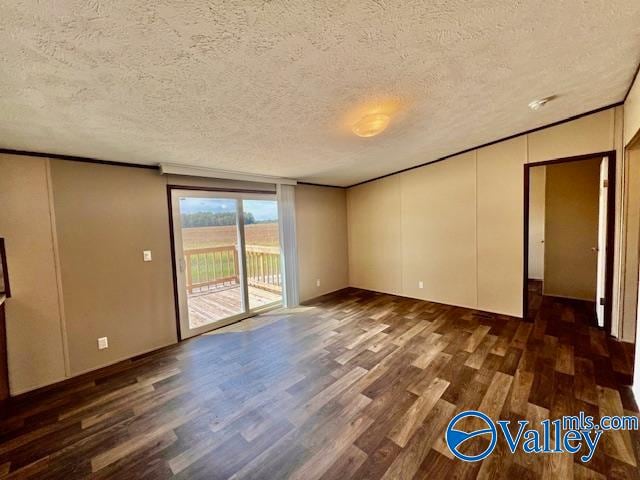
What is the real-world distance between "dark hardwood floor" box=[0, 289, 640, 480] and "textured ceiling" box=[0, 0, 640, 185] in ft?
7.54

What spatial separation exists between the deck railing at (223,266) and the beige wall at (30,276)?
130cm

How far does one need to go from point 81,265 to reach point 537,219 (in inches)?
291

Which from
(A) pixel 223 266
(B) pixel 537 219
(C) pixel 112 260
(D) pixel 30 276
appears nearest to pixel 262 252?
(A) pixel 223 266

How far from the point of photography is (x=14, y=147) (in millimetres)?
2225

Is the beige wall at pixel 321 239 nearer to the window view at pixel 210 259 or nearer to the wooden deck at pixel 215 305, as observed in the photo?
the wooden deck at pixel 215 305

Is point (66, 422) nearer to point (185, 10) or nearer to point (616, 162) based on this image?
point (185, 10)

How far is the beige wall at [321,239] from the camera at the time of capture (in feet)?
15.7

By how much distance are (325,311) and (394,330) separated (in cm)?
124

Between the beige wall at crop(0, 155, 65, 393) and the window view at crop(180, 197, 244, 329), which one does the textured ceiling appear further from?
the window view at crop(180, 197, 244, 329)

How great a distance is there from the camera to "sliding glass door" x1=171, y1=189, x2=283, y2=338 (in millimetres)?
3326

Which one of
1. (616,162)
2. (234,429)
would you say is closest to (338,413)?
(234,429)

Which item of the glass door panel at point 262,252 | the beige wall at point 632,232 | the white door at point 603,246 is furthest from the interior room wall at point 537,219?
the glass door panel at point 262,252

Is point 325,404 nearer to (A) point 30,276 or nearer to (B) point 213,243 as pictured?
(B) point 213,243

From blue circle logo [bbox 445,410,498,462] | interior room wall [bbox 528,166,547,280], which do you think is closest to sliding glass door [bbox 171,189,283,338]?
blue circle logo [bbox 445,410,498,462]
